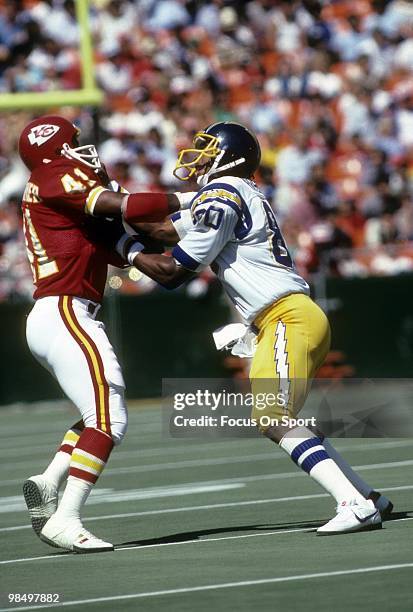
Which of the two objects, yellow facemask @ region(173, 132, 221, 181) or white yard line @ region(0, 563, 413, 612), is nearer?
white yard line @ region(0, 563, 413, 612)

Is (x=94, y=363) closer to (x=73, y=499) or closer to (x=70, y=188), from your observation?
(x=73, y=499)

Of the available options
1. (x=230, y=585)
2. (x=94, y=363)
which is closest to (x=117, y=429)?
(x=94, y=363)

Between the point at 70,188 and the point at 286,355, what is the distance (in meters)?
1.33

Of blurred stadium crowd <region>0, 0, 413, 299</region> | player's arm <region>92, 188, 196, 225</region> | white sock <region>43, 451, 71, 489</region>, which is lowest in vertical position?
blurred stadium crowd <region>0, 0, 413, 299</region>

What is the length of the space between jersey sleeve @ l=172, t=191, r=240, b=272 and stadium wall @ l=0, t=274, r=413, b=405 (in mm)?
9823

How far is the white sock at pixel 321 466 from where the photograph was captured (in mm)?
6844

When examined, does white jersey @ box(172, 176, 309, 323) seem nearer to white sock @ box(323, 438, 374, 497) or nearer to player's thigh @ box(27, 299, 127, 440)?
player's thigh @ box(27, 299, 127, 440)

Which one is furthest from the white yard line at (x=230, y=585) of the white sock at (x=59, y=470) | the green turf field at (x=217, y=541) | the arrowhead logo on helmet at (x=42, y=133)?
the arrowhead logo on helmet at (x=42, y=133)

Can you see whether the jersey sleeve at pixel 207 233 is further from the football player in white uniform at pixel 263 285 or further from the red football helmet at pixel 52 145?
the red football helmet at pixel 52 145

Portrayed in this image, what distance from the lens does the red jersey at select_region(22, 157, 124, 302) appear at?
7.18 metres

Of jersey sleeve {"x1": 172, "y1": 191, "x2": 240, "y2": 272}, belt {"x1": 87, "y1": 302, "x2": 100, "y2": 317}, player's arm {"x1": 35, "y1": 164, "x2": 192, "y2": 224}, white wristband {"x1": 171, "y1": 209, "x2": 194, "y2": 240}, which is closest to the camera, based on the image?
jersey sleeve {"x1": 172, "y1": 191, "x2": 240, "y2": 272}

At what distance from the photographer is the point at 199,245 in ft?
22.9

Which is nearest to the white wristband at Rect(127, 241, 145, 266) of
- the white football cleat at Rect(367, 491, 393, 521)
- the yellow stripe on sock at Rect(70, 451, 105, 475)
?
the yellow stripe on sock at Rect(70, 451, 105, 475)

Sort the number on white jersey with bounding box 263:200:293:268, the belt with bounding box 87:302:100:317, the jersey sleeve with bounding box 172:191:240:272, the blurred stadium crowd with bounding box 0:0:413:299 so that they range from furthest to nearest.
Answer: the blurred stadium crowd with bounding box 0:0:413:299 < the belt with bounding box 87:302:100:317 < the number on white jersey with bounding box 263:200:293:268 < the jersey sleeve with bounding box 172:191:240:272
